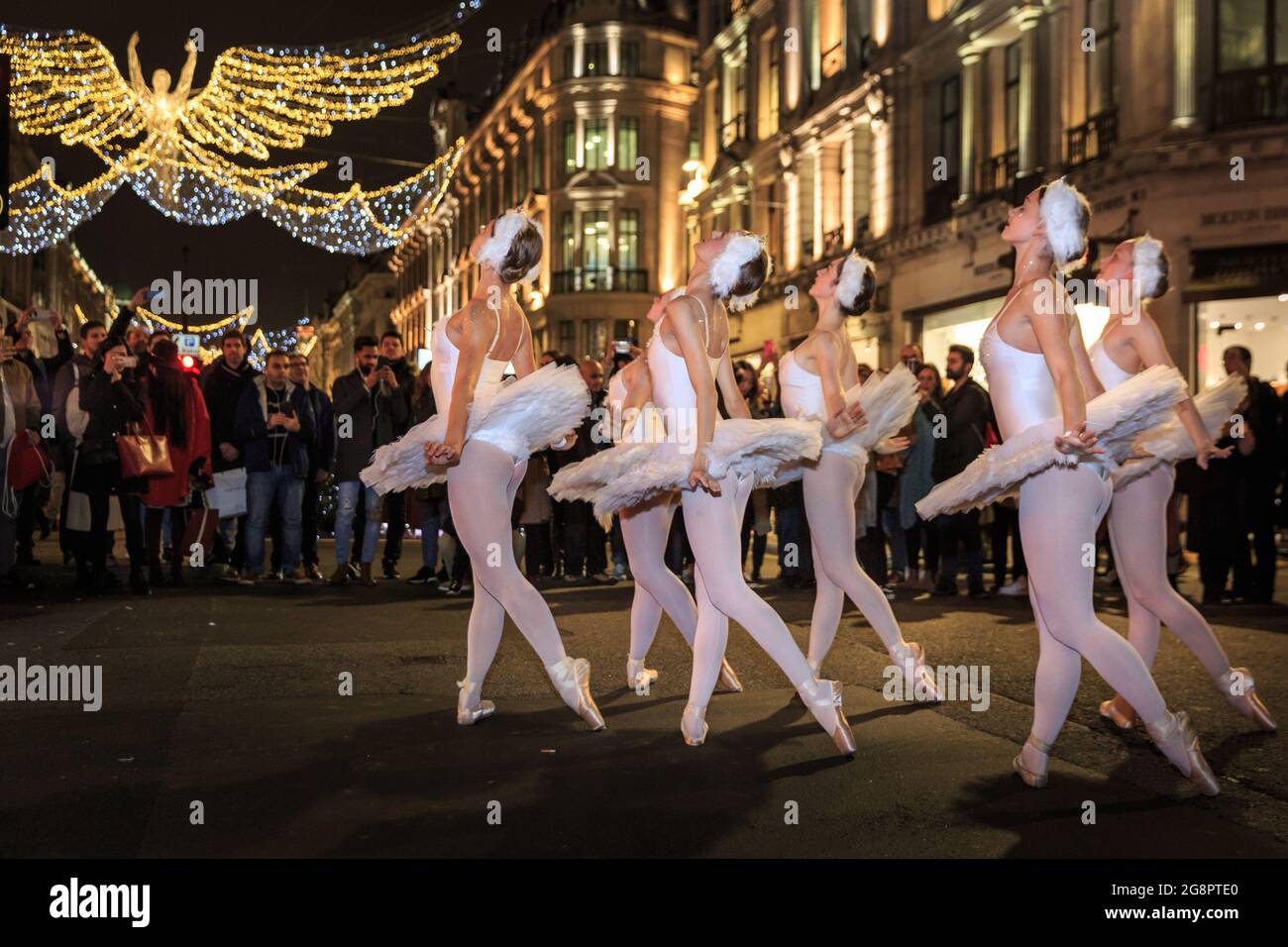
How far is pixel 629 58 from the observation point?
5538 cm

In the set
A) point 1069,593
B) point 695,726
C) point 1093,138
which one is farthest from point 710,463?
point 1093,138

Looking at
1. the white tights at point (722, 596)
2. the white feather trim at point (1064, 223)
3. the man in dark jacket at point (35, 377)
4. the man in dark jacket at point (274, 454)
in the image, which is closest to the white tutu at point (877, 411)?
the white tights at point (722, 596)

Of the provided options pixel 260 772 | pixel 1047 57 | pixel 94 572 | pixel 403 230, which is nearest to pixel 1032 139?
pixel 1047 57

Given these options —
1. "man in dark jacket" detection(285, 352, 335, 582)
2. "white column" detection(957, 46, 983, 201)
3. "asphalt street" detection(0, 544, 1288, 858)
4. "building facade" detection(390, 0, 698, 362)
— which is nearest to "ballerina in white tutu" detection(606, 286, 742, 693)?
"asphalt street" detection(0, 544, 1288, 858)

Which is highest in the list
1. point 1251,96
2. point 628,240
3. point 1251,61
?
point 628,240

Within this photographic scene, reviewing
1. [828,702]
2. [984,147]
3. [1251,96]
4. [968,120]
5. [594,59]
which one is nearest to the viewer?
[828,702]

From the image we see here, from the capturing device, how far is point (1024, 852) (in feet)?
12.9

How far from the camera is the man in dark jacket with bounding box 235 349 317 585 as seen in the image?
1181 cm

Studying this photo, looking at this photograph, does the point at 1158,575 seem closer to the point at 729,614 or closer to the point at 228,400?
the point at 729,614

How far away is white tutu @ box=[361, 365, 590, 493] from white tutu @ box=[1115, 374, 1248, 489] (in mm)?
2298

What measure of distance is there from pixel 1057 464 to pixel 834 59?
29.0 meters

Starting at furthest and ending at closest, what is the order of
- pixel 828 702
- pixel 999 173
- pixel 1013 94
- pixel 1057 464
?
pixel 999 173, pixel 1013 94, pixel 828 702, pixel 1057 464
